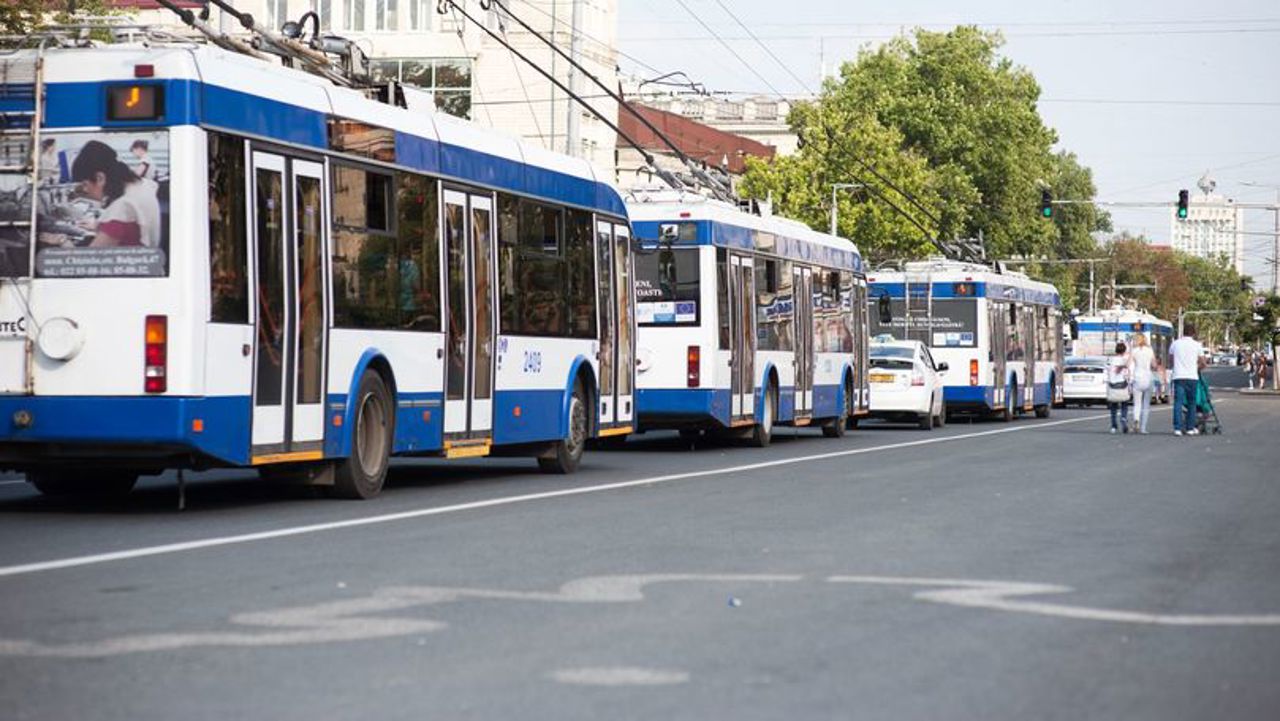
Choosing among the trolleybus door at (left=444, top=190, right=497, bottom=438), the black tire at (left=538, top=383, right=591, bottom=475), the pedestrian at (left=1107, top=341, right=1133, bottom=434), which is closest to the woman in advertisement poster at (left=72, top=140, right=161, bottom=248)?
the trolleybus door at (left=444, top=190, right=497, bottom=438)

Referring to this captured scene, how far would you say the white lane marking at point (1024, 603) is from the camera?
10.0 meters

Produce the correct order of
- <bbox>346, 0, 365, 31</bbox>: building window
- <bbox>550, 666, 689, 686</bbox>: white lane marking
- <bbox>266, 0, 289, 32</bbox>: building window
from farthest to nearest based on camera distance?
<bbox>266, 0, 289, 32</bbox>: building window
<bbox>346, 0, 365, 31</bbox>: building window
<bbox>550, 666, 689, 686</bbox>: white lane marking

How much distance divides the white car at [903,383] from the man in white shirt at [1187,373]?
5.36m

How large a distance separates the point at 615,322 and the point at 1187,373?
16.0 m

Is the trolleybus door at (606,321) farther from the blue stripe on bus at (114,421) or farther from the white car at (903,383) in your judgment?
the white car at (903,383)

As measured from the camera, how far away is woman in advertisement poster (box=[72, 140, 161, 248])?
48.6ft

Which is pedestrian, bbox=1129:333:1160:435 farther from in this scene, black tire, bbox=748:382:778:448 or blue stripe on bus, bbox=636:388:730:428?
blue stripe on bus, bbox=636:388:730:428

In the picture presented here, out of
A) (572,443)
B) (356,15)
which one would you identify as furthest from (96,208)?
(356,15)

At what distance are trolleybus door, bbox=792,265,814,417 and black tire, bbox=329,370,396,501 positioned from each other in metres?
15.2

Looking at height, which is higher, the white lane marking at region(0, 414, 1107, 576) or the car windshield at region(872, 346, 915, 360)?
the car windshield at region(872, 346, 915, 360)

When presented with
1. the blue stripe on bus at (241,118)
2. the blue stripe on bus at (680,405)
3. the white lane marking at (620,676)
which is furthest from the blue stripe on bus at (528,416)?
the white lane marking at (620,676)

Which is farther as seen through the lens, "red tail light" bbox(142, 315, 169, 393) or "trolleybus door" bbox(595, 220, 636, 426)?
"trolleybus door" bbox(595, 220, 636, 426)

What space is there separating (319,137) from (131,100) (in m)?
1.98

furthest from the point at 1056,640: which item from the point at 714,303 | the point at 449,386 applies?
the point at 714,303
